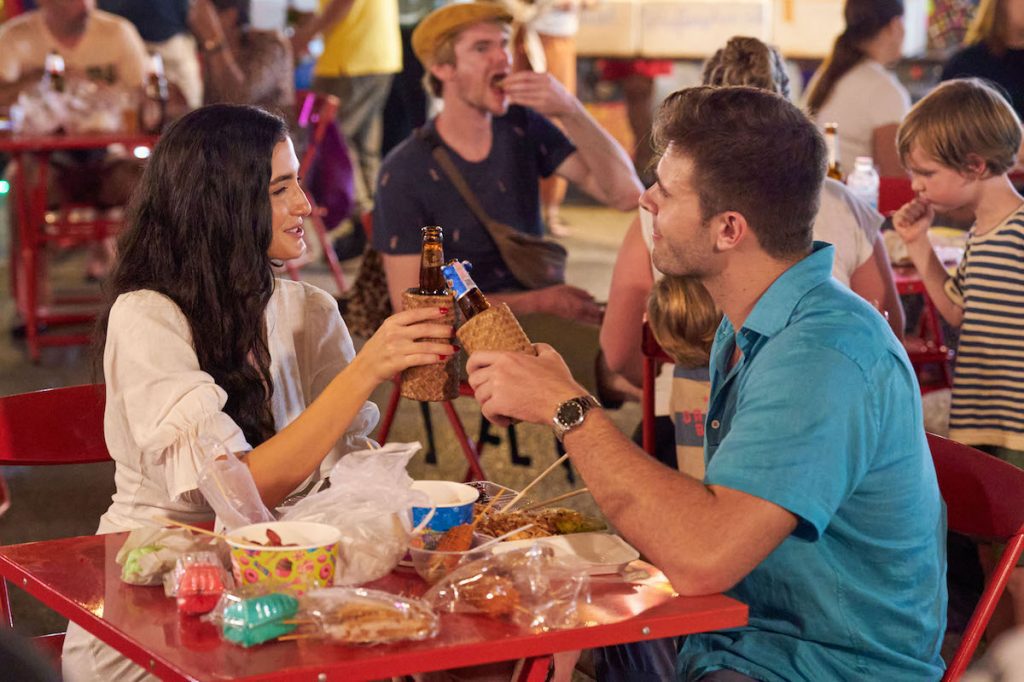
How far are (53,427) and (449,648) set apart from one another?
1.24m

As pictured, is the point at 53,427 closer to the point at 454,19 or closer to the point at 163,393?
the point at 163,393

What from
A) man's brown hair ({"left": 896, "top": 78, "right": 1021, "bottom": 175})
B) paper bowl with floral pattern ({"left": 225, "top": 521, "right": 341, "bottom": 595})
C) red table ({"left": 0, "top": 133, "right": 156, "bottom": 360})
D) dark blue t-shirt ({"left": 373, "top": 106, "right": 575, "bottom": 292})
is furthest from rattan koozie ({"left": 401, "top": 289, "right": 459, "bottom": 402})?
red table ({"left": 0, "top": 133, "right": 156, "bottom": 360})

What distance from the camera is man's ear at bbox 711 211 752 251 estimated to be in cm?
196

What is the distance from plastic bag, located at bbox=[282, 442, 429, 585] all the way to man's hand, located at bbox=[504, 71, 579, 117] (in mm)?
2400

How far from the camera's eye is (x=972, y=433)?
3.36 metres

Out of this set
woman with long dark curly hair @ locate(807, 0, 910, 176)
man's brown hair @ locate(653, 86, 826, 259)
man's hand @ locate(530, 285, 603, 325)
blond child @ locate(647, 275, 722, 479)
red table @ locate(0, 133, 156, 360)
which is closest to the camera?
man's brown hair @ locate(653, 86, 826, 259)

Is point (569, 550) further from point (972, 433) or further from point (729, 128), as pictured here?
point (972, 433)

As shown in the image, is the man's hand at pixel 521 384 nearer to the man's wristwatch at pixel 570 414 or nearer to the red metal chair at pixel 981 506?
the man's wristwatch at pixel 570 414

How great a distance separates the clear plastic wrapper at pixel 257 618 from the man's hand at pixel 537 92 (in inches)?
111

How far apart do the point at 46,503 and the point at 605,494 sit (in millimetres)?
3239

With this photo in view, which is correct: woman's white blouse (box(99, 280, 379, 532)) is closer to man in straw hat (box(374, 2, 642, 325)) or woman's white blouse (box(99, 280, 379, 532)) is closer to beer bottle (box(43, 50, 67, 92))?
man in straw hat (box(374, 2, 642, 325))

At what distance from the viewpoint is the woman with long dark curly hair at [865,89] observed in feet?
17.9

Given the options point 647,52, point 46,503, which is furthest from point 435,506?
point 647,52

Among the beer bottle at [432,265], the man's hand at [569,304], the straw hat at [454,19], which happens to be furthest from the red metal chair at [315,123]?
the beer bottle at [432,265]
